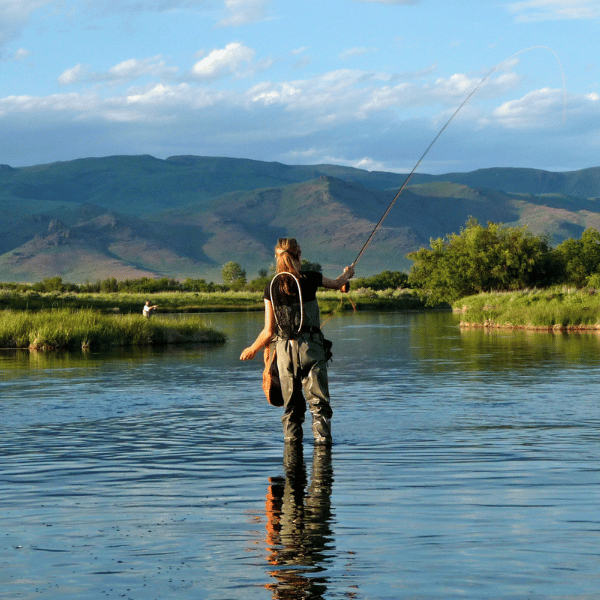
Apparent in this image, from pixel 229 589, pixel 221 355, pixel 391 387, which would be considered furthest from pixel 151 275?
pixel 229 589

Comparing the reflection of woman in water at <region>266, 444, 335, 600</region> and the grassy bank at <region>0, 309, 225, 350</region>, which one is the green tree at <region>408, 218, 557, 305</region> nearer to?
the grassy bank at <region>0, 309, 225, 350</region>

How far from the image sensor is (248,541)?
234 inches

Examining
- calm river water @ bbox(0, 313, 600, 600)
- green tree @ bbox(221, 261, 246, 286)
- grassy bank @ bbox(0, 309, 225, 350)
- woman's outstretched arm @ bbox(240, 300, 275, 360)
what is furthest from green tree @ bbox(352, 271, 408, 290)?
woman's outstretched arm @ bbox(240, 300, 275, 360)

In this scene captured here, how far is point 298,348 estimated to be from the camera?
8938mm

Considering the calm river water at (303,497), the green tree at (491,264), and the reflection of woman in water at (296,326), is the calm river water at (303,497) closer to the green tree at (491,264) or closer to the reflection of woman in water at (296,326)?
the reflection of woman in water at (296,326)

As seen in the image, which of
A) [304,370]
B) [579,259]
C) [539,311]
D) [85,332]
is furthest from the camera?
[579,259]

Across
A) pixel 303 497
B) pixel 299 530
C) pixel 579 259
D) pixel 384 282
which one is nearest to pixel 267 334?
pixel 303 497

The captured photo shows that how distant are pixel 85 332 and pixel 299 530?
89.8ft

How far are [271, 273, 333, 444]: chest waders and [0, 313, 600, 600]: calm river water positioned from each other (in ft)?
2.27

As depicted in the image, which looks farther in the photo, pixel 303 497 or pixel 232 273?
pixel 232 273

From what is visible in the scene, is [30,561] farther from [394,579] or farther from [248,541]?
[394,579]

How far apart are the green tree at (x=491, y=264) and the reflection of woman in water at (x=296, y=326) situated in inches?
2327

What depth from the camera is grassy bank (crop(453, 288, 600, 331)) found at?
41531mm

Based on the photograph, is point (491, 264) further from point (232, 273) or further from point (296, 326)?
point (232, 273)
